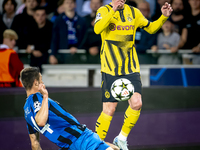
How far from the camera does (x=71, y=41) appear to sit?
4.80 m

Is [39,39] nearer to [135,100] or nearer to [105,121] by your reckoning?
[105,121]

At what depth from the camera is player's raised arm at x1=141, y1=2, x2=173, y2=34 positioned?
2.78 meters

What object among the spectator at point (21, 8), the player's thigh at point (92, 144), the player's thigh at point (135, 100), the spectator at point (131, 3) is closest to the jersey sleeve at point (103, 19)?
the player's thigh at point (135, 100)

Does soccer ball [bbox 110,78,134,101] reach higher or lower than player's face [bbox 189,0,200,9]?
lower

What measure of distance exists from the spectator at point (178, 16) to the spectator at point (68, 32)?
5.24ft

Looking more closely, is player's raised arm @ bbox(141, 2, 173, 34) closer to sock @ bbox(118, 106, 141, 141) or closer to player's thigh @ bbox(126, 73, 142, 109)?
player's thigh @ bbox(126, 73, 142, 109)

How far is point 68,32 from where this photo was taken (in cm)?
477

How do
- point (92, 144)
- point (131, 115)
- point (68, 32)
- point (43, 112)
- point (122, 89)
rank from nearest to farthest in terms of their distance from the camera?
point (43, 112) → point (92, 144) → point (122, 89) → point (131, 115) → point (68, 32)

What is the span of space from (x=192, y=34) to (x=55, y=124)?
11.5 feet

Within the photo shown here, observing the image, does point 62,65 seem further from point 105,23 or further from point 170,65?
point 105,23

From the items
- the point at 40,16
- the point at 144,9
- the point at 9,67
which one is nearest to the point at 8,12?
the point at 40,16

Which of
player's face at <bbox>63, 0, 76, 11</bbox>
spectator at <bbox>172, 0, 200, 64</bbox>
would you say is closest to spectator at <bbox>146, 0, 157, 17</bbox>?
spectator at <bbox>172, 0, 200, 64</bbox>

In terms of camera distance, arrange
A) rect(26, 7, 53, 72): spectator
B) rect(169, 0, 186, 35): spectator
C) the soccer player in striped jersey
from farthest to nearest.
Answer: rect(169, 0, 186, 35): spectator < rect(26, 7, 53, 72): spectator < the soccer player in striped jersey

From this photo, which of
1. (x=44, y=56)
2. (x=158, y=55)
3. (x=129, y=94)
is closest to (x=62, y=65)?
(x=44, y=56)
